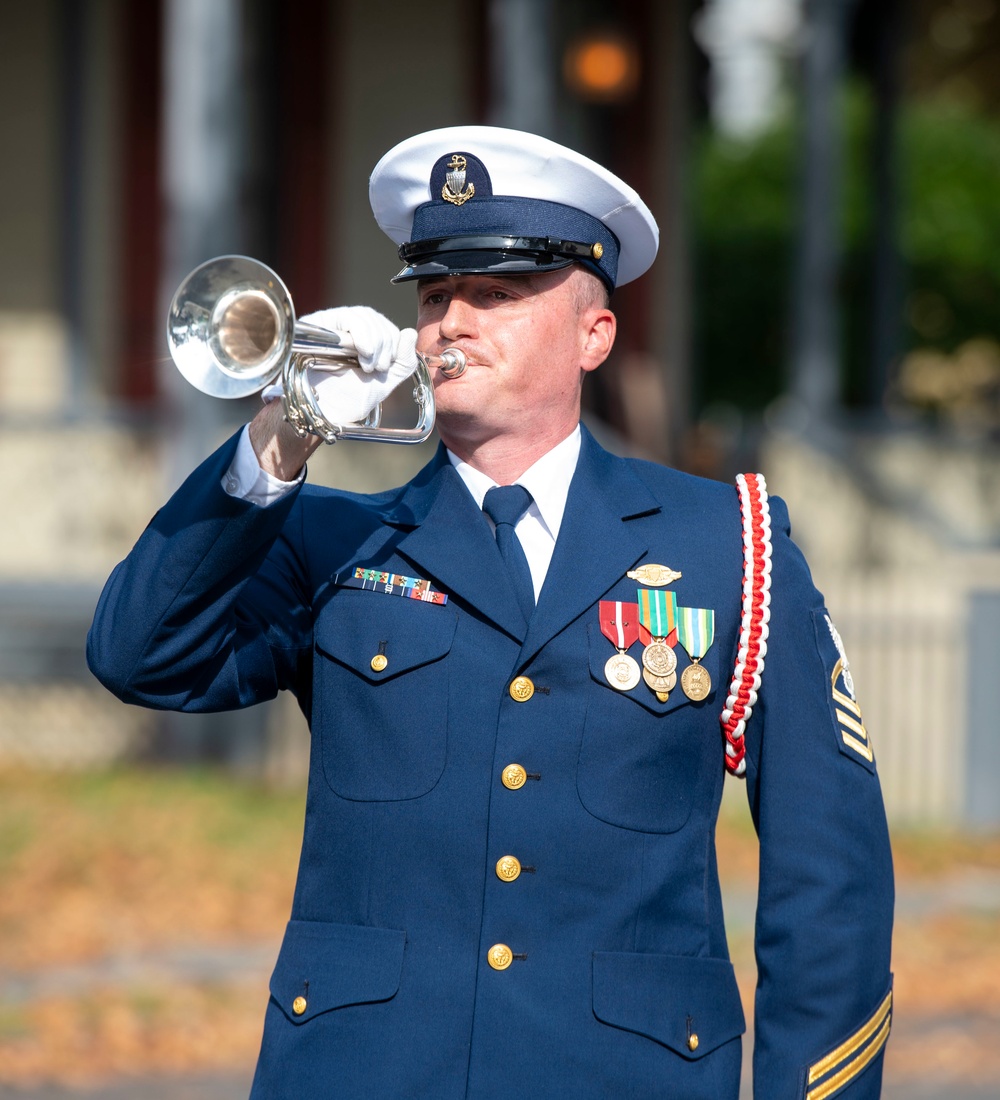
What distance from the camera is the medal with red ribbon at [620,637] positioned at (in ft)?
7.84

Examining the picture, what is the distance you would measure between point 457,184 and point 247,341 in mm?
486

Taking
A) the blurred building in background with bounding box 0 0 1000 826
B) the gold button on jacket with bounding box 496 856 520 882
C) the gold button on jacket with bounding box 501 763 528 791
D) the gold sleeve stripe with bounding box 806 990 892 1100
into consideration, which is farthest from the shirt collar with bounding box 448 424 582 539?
the blurred building in background with bounding box 0 0 1000 826

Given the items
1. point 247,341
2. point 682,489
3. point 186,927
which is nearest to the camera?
point 247,341

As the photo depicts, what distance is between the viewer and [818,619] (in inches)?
98.7

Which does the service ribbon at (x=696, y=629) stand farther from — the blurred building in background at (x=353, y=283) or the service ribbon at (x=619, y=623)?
the blurred building in background at (x=353, y=283)

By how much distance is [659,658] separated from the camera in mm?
2414

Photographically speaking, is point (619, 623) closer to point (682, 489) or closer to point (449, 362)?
point (682, 489)

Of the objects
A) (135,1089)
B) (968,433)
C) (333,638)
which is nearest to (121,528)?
(135,1089)

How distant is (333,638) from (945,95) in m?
34.4

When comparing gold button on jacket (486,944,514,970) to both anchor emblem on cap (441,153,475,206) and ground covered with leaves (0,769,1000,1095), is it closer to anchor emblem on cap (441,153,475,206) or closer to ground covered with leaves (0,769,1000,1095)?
anchor emblem on cap (441,153,475,206)

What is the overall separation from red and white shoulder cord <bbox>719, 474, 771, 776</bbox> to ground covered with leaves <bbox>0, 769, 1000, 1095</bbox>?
10.7 feet

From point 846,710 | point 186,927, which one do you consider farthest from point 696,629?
point 186,927

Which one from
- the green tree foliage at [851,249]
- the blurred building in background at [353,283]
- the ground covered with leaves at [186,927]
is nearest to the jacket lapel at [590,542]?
the ground covered with leaves at [186,927]

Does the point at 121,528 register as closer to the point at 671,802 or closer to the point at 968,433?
the point at 968,433
